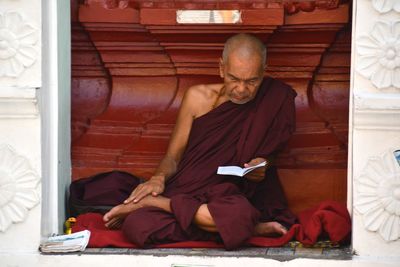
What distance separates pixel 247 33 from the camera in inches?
293

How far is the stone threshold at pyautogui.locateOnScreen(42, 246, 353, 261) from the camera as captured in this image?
6.77 meters

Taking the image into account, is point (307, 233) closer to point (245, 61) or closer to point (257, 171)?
point (257, 171)

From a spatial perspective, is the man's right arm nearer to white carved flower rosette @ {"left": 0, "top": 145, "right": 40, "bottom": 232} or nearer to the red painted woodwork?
the red painted woodwork

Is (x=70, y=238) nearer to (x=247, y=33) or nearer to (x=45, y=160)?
(x=45, y=160)

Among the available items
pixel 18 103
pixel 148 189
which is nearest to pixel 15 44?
pixel 18 103

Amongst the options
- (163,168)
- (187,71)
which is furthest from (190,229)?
(187,71)

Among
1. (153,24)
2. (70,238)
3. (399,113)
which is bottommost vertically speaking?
(70,238)

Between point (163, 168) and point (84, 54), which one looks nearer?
point (163, 168)

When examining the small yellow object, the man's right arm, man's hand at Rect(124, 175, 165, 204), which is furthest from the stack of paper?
the man's right arm

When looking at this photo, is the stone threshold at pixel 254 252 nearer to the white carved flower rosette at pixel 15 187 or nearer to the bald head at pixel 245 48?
the white carved flower rosette at pixel 15 187

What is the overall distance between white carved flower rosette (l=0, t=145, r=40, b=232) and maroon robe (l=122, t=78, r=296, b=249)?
534mm

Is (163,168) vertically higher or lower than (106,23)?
lower

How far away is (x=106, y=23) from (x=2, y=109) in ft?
3.41

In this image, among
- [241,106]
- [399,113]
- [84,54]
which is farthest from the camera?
[84,54]
